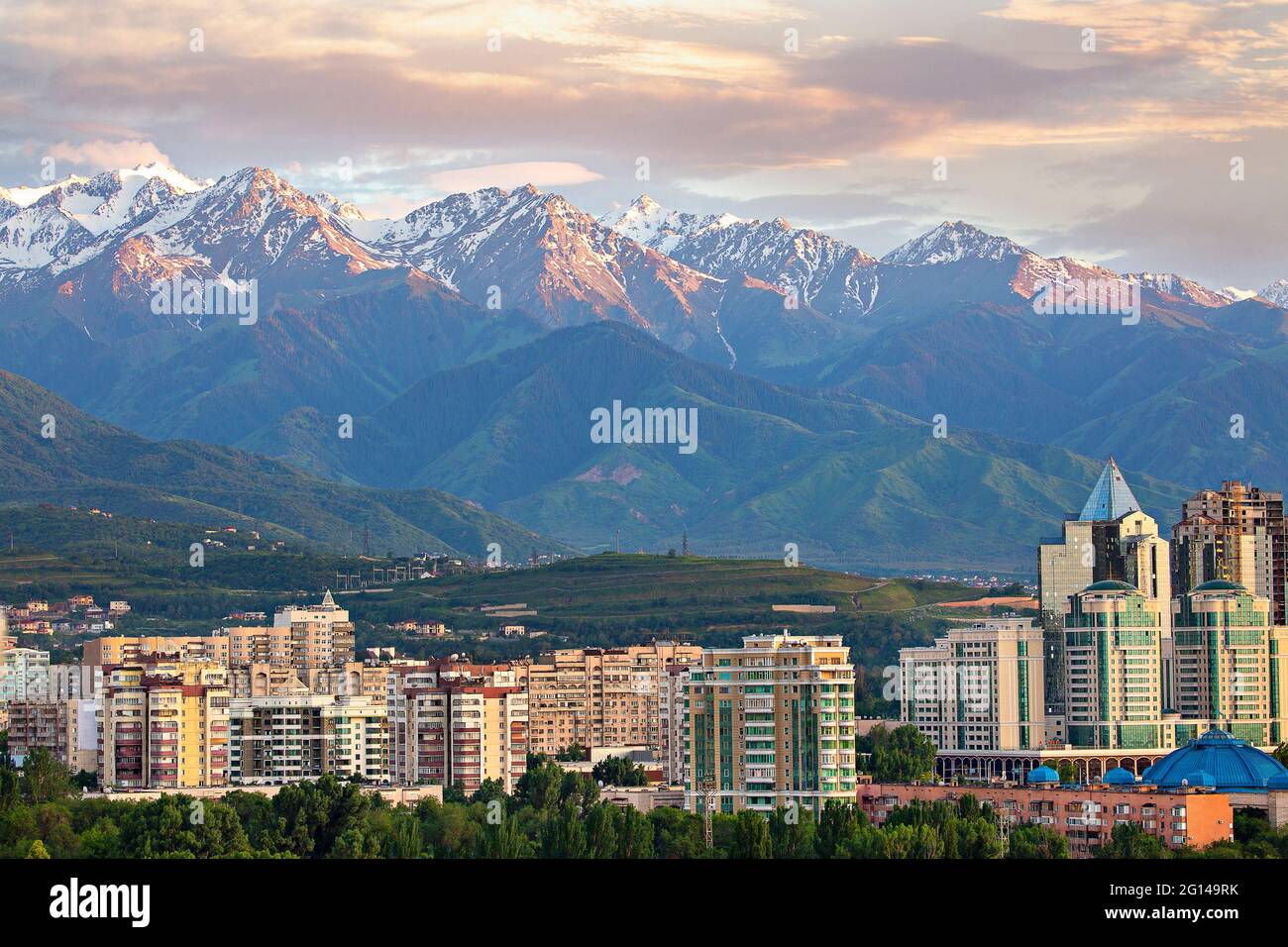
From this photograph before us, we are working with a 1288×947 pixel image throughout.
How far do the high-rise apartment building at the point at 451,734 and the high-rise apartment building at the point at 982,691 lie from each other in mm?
34668

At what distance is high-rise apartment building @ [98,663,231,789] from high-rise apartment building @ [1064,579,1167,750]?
50.5 meters

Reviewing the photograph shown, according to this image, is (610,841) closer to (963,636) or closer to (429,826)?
(429,826)

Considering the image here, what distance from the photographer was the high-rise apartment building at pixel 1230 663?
151 meters

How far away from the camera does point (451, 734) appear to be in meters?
119

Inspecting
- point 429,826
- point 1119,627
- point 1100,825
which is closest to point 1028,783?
point 1100,825

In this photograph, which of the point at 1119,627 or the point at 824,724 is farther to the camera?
the point at 1119,627

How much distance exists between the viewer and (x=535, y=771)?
108m

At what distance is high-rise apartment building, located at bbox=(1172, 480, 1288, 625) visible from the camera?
16700 cm

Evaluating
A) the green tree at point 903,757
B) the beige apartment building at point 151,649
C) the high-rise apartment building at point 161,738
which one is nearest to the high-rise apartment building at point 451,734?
the high-rise apartment building at point 161,738

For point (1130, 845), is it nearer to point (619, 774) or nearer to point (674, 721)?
point (619, 774)

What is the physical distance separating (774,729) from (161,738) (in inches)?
1147

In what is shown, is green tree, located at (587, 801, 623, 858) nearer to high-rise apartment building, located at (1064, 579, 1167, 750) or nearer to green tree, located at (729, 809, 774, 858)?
green tree, located at (729, 809, 774, 858)

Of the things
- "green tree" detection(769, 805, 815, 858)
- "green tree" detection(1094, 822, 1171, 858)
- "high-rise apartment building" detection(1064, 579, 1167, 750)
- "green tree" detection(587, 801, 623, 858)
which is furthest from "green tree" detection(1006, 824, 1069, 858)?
"high-rise apartment building" detection(1064, 579, 1167, 750)
